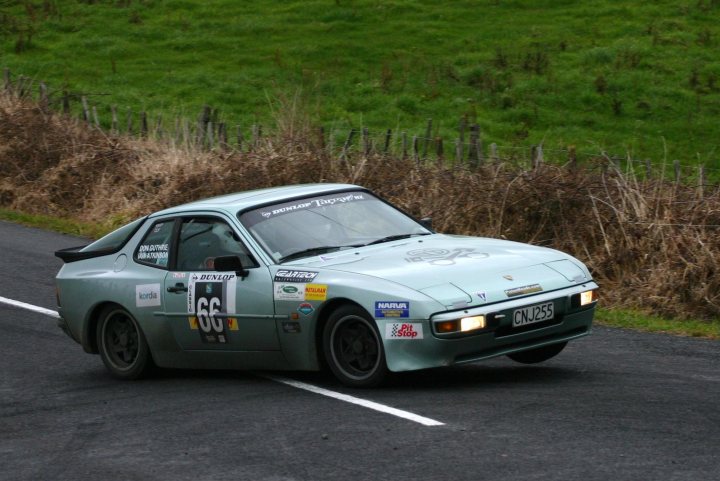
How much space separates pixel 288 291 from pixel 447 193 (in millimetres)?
7031

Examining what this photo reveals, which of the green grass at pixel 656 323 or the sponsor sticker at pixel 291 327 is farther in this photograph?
the green grass at pixel 656 323

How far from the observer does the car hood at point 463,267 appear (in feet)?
28.2

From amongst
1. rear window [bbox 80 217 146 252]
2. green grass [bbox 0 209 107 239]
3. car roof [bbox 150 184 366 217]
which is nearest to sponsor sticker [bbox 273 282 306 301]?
car roof [bbox 150 184 366 217]

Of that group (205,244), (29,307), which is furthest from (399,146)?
(205,244)

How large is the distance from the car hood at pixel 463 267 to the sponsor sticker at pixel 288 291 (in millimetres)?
197

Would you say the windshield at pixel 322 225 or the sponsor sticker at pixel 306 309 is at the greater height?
the windshield at pixel 322 225

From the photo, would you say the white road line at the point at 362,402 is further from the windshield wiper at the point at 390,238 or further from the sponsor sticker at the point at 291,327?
the windshield wiper at the point at 390,238

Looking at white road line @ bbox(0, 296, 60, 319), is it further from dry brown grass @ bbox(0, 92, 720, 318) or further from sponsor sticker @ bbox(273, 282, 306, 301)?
sponsor sticker @ bbox(273, 282, 306, 301)

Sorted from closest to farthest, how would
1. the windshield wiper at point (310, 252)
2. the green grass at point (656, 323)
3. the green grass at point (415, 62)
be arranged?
the windshield wiper at point (310, 252)
the green grass at point (656, 323)
the green grass at point (415, 62)

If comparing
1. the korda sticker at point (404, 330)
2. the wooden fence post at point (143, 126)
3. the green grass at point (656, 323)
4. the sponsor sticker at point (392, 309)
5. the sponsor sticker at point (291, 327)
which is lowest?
the green grass at point (656, 323)

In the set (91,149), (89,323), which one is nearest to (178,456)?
(89,323)

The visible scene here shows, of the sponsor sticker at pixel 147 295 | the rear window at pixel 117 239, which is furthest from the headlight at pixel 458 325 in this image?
the rear window at pixel 117 239

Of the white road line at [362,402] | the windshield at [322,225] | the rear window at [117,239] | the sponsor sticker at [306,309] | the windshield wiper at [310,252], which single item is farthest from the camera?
the rear window at [117,239]

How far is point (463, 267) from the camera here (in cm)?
888
